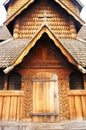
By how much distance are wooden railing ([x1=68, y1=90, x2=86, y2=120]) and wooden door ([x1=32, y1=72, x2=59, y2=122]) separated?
57cm

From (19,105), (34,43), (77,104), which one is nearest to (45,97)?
(19,105)

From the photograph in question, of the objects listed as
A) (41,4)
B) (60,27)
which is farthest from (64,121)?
(41,4)

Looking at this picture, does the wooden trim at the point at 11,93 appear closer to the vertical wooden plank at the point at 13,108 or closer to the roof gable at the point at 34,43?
the vertical wooden plank at the point at 13,108

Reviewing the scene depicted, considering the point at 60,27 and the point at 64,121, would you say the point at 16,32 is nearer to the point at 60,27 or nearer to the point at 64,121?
the point at 60,27

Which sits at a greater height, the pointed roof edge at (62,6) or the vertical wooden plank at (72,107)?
the pointed roof edge at (62,6)

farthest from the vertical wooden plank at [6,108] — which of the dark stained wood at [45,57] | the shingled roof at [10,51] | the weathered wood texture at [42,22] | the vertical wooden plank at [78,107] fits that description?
the weathered wood texture at [42,22]

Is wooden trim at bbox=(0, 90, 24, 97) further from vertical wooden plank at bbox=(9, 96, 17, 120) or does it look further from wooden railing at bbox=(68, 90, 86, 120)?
wooden railing at bbox=(68, 90, 86, 120)

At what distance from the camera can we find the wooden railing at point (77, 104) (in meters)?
8.48

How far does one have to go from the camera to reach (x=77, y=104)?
8602mm

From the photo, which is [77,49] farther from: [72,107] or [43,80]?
[72,107]

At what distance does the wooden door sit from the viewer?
843 cm

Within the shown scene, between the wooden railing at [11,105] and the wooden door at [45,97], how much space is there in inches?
23.0

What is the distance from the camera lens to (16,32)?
11.6 metres

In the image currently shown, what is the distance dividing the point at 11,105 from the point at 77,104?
2582 millimetres
